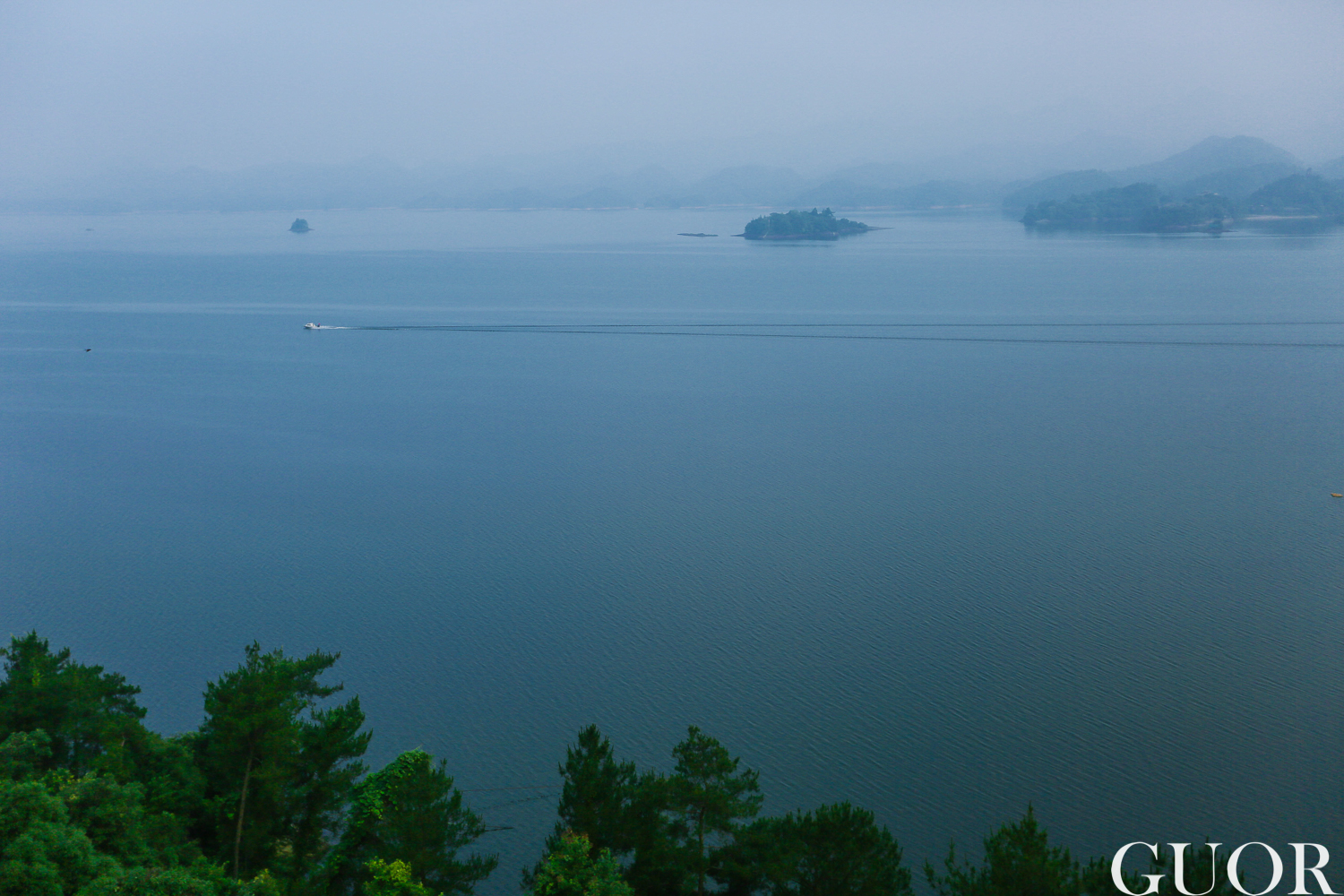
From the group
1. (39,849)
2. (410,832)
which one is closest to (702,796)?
(410,832)

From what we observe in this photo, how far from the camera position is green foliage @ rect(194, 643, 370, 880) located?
5.70m

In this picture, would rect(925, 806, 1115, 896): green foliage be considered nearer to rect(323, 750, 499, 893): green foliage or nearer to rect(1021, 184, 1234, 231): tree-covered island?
rect(323, 750, 499, 893): green foliage

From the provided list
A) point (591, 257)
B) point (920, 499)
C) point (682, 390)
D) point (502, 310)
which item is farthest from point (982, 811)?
point (591, 257)

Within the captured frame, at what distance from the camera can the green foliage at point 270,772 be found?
5.70 m

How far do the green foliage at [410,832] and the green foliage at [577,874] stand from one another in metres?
0.76

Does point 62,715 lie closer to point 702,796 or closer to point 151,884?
point 151,884

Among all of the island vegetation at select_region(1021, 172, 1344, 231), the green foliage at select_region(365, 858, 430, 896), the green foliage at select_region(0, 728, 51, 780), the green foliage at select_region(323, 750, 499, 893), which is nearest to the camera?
the green foliage at select_region(365, 858, 430, 896)

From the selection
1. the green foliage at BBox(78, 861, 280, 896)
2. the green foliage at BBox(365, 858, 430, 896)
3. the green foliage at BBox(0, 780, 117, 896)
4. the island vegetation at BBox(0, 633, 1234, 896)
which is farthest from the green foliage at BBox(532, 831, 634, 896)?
the green foliage at BBox(0, 780, 117, 896)

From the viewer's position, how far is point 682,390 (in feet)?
65.1

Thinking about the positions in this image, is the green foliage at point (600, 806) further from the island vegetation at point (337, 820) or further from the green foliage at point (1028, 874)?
the green foliage at point (1028, 874)

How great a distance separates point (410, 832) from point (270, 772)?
88 cm

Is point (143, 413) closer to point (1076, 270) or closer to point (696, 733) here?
point (696, 733)

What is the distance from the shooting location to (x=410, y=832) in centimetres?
539

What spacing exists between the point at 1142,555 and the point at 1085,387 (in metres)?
8.89
